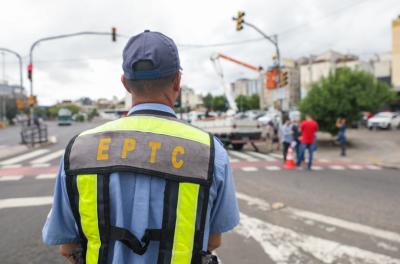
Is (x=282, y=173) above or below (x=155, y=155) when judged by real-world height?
below

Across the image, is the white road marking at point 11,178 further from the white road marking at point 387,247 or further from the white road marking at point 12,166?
the white road marking at point 387,247

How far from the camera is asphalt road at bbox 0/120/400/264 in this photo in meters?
4.22

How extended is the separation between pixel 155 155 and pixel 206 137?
0.79ft

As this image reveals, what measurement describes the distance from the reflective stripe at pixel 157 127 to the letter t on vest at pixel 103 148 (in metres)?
0.06

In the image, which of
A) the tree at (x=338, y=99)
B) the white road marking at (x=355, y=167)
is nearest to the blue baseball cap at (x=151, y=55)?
the white road marking at (x=355, y=167)

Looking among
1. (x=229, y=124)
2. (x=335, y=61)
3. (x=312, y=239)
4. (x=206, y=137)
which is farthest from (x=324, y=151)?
(x=335, y=61)

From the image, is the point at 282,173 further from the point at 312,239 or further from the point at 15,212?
the point at 15,212

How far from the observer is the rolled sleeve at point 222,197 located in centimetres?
A: 151

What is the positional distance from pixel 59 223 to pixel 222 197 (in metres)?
0.73

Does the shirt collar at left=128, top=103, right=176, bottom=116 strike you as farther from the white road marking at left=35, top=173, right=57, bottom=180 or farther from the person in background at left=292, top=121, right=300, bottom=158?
the person in background at left=292, top=121, right=300, bottom=158

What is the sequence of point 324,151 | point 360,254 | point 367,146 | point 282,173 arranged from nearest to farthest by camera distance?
point 360,254, point 282,173, point 324,151, point 367,146

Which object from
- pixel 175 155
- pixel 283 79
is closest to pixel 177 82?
pixel 175 155

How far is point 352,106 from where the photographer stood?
706 inches

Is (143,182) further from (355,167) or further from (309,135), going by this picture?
(355,167)
